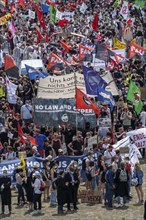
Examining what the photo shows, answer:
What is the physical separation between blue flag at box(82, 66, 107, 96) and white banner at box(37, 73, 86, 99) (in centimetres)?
75

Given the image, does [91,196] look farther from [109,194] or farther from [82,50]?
[82,50]

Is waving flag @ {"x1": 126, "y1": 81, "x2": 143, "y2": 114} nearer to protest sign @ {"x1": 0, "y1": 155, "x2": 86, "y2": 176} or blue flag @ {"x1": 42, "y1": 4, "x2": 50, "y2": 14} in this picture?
protest sign @ {"x1": 0, "y1": 155, "x2": 86, "y2": 176}

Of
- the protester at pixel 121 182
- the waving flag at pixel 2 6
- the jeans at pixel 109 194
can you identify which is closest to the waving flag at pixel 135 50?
the waving flag at pixel 2 6

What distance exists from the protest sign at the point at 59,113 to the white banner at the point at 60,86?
0.77 m

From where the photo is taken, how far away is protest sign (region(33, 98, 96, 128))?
3020 centimetres

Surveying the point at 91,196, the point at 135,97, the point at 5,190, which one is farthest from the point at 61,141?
the point at 5,190

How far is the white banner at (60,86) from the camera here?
103ft

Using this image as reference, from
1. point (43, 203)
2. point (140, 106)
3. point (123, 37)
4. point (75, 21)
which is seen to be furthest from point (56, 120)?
point (75, 21)

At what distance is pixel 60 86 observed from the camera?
31.5 metres

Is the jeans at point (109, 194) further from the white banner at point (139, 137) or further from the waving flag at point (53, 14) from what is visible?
the waving flag at point (53, 14)

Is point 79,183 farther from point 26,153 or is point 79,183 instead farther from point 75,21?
point 75,21

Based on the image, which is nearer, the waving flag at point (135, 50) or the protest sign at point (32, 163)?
the protest sign at point (32, 163)

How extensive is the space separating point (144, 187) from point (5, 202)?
4.40 metres

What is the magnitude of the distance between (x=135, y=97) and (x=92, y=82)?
7.22 feet
